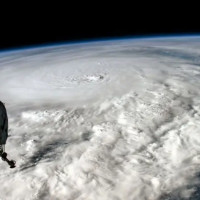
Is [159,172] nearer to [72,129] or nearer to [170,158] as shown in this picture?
[170,158]

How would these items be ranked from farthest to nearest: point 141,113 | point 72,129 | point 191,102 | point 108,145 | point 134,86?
point 134,86 → point 191,102 → point 141,113 → point 72,129 → point 108,145

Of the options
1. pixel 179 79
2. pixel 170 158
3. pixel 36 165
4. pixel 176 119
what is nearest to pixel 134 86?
pixel 179 79

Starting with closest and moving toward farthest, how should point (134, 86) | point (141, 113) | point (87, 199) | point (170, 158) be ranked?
point (87, 199)
point (170, 158)
point (141, 113)
point (134, 86)

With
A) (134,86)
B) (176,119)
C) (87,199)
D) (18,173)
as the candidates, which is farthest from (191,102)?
(18,173)

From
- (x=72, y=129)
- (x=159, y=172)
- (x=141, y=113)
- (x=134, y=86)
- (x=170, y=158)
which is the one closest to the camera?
(x=159, y=172)

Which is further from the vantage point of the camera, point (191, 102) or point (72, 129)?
point (191, 102)

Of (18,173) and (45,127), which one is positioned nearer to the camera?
(18,173)

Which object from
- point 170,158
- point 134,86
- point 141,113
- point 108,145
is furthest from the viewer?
point 134,86

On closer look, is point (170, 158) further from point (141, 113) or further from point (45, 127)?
point (45, 127)

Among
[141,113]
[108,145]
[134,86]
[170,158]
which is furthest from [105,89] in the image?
[170,158]
